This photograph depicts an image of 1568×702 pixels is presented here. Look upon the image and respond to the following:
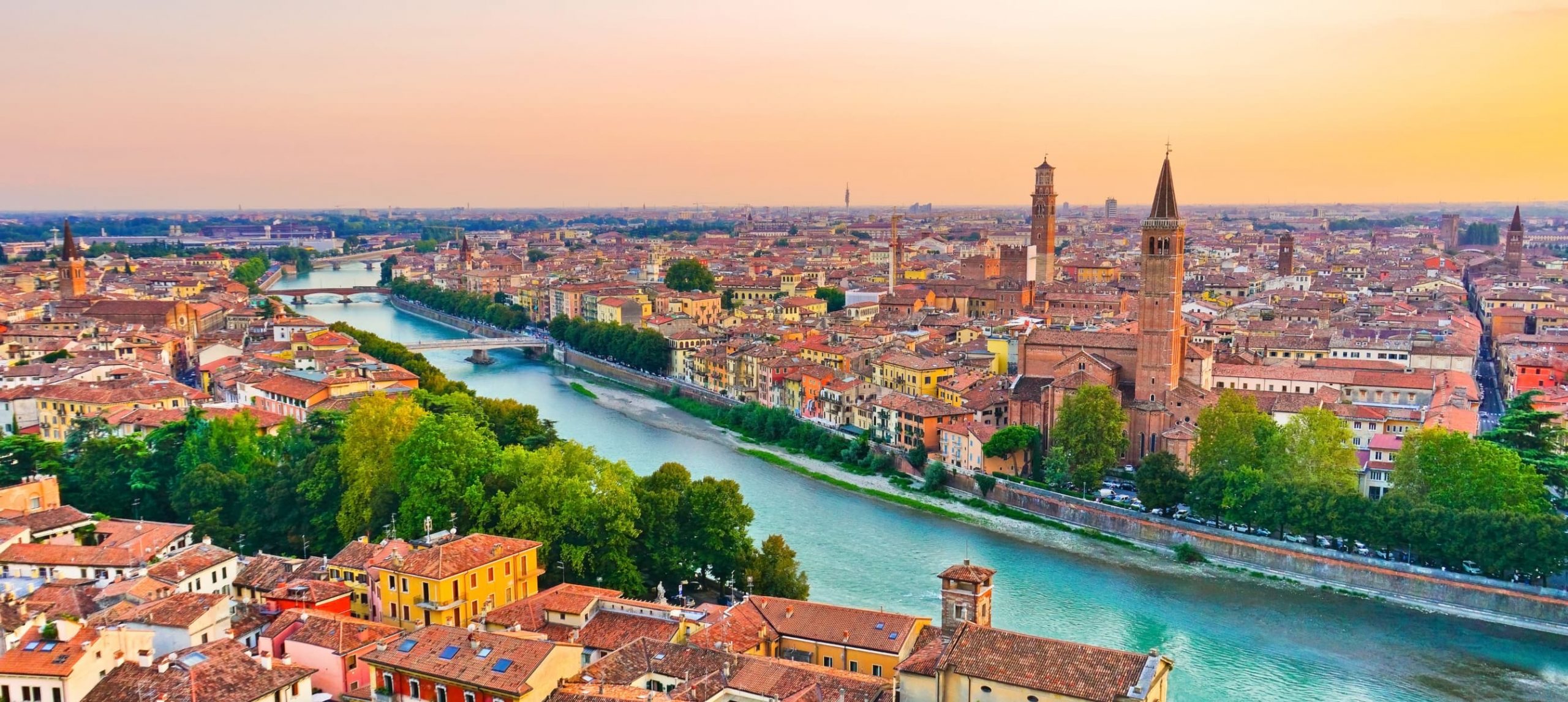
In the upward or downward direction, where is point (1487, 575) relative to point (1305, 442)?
downward

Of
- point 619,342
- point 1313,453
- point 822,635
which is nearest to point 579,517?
point 822,635

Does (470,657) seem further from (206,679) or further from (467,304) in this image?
(467,304)

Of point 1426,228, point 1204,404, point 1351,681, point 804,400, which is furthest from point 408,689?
point 1426,228

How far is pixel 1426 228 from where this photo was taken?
333ft

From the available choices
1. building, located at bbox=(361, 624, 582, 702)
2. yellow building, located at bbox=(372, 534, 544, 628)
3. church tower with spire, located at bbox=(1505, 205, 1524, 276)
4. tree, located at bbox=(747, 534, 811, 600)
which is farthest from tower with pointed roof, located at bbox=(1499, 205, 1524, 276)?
building, located at bbox=(361, 624, 582, 702)

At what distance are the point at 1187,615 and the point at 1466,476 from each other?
162 inches

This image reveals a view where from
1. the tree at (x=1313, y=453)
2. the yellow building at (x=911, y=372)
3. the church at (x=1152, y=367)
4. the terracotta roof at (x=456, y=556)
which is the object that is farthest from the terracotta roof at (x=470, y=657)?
the yellow building at (x=911, y=372)

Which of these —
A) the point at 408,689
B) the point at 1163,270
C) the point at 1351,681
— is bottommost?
the point at 1351,681

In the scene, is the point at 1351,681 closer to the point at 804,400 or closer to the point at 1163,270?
the point at 1163,270

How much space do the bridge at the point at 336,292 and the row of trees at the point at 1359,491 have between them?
148ft

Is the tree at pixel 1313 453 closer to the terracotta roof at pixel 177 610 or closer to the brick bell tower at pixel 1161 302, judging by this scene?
the brick bell tower at pixel 1161 302

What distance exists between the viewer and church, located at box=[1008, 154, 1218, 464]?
2102 cm

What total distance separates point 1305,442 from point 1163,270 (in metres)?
5.03

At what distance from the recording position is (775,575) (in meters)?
14.1
